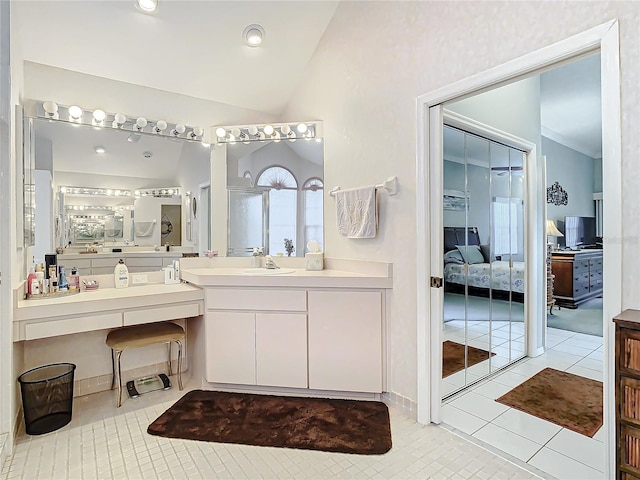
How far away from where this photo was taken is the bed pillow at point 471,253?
282 cm

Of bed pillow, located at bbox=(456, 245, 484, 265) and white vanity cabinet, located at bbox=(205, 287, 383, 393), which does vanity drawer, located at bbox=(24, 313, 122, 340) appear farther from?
bed pillow, located at bbox=(456, 245, 484, 265)

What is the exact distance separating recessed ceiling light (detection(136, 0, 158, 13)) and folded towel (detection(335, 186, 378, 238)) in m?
1.80

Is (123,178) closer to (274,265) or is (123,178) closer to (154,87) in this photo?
(154,87)

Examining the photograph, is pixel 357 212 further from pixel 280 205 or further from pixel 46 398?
pixel 46 398

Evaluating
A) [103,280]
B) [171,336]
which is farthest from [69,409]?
[103,280]

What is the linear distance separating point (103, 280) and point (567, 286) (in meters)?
6.13

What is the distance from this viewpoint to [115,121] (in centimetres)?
286

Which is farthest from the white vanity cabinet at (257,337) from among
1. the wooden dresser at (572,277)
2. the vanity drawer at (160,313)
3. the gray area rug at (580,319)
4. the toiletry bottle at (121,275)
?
the wooden dresser at (572,277)

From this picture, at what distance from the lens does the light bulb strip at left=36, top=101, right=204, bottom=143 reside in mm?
2627

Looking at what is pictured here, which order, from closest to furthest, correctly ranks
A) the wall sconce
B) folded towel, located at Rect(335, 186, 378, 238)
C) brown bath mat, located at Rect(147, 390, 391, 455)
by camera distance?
brown bath mat, located at Rect(147, 390, 391, 455) < folded towel, located at Rect(335, 186, 378, 238) < the wall sconce

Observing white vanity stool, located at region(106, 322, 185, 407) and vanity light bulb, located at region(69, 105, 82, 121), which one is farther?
vanity light bulb, located at region(69, 105, 82, 121)

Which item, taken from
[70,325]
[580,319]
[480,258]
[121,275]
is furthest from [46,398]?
[580,319]

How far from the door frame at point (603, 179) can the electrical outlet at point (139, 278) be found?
2.15 metres

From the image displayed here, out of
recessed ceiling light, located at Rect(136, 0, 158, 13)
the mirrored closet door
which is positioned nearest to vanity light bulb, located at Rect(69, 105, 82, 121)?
recessed ceiling light, located at Rect(136, 0, 158, 13)
